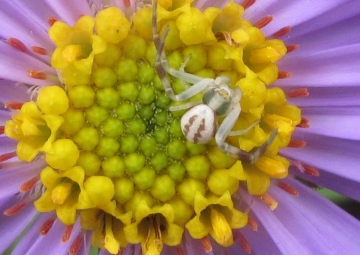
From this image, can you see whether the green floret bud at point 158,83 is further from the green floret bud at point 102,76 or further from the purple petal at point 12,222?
the purple petal at point 12,222

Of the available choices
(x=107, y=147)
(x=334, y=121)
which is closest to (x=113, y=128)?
(x=107, y=147)

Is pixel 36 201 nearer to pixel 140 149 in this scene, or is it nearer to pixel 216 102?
pixel 140 149

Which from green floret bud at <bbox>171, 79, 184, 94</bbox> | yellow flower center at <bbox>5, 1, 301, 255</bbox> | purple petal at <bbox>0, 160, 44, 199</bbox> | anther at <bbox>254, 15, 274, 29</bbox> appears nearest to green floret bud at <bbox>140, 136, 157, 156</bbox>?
yellow flower center at <bbox>5, 1, 301, 255</bbox>

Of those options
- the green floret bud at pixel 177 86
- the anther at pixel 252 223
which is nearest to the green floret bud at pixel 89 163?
the green floret bud at pixel 177 86

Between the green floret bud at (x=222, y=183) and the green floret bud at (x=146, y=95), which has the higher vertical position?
Answer: the green floret bud at (x=146, y=95)

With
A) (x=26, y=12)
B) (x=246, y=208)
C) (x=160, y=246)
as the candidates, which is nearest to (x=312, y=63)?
(x=246, y=208)

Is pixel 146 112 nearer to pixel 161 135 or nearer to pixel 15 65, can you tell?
pixel 161 135
